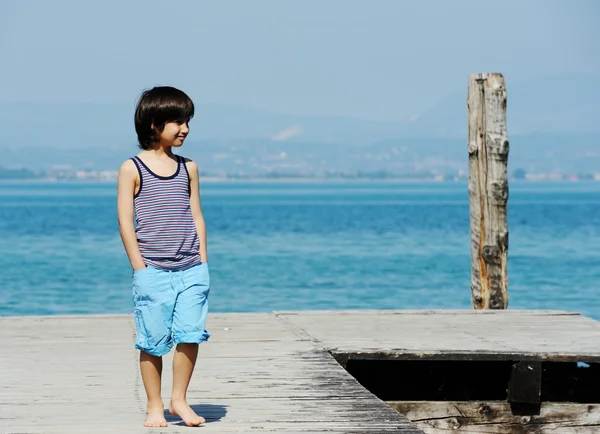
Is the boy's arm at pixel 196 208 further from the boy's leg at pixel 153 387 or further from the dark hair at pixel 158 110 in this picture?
the boy's leg at pixel 153 387

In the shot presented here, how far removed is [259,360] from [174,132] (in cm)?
282

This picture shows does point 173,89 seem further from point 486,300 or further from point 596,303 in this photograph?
point 596,303

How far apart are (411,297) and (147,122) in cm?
2415

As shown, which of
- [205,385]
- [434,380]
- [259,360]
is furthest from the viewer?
[434,380]

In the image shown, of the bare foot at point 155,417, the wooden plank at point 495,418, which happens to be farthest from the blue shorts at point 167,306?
the wooden plank at point 495,418

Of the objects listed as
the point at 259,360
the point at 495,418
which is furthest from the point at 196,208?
the point at 495,418

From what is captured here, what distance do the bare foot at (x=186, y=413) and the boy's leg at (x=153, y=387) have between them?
0.07 meters

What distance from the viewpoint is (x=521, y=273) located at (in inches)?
1438

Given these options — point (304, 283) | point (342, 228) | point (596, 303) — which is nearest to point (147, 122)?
point (596, 303)

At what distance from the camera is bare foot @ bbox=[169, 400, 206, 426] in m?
6.09

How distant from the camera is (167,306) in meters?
5.94

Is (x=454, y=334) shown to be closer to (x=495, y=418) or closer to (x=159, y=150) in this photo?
(x=495, y=418)

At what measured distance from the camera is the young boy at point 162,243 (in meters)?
5.93

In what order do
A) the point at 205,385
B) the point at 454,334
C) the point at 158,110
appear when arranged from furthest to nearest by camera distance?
1. the point at 454,334
2. the point at 205,385
3. the point at 158,110
